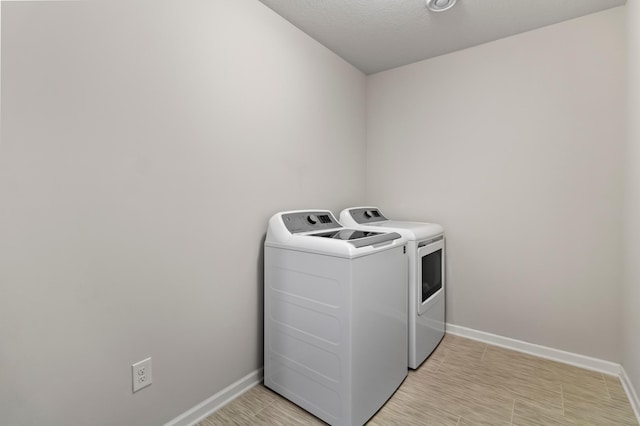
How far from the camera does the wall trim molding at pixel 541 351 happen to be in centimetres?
192

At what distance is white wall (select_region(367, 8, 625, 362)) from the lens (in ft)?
6.30

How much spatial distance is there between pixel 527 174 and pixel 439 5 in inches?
50.9

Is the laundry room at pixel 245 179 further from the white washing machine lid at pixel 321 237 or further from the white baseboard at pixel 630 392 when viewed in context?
the white washing machine lid at pixel 321 237

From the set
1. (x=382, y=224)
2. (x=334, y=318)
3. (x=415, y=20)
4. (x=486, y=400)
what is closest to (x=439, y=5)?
(x=415, y=20)

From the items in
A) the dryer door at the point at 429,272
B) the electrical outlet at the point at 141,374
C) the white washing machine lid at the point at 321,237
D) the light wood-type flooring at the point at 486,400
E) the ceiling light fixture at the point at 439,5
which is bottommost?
the light wood-type flooring at the point at 486,400

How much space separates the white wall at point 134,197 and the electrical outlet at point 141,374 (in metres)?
0.03

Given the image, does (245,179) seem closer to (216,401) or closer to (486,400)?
(216,401)

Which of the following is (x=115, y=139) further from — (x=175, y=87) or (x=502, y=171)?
(x=502, y=171)

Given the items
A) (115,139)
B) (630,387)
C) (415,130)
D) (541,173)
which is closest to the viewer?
(115,139)

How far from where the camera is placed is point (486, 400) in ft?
5.43

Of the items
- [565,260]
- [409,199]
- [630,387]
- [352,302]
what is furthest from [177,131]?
[630,387]

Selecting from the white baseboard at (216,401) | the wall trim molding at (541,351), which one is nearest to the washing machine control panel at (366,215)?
the wall trim molding at (541,351)

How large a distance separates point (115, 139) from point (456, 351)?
2473mm

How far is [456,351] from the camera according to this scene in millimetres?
2211
